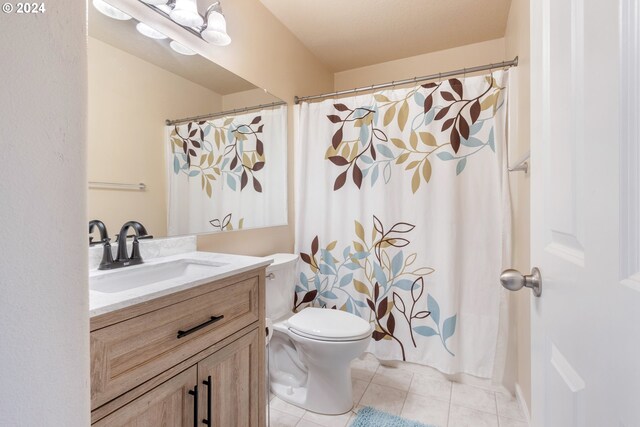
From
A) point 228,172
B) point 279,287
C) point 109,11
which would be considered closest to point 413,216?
point 279,287

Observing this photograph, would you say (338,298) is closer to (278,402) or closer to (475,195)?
(278,402)

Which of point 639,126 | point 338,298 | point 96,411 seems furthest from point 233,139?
point 639,126

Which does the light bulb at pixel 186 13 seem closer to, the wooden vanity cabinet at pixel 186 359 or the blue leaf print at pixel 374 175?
the wooden vanity cabinet at pixel 186 359

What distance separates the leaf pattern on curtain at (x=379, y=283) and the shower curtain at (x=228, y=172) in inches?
19.1

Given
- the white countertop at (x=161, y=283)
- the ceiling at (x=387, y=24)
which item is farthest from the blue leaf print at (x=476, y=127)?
the white countertop at (x=161, y=283)

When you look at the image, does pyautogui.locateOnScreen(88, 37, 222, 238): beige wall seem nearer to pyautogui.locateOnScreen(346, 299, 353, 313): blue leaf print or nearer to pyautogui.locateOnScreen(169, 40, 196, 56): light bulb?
pyautogui.locateOnScreen(169, 40, 196, 56): light bulb

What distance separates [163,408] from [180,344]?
6.5 inches

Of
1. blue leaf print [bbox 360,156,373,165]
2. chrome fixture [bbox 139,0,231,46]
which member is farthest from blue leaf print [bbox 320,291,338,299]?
chrome fixture [bbox 139,0,231,46]

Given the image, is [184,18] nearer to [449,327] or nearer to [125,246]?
[125,246]

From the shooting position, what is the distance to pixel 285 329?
1.63 metres

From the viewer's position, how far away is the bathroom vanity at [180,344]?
2.30 feet

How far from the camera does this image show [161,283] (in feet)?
2.79

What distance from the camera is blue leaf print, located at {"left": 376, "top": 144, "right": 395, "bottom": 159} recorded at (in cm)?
195

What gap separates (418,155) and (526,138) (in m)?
0.58
